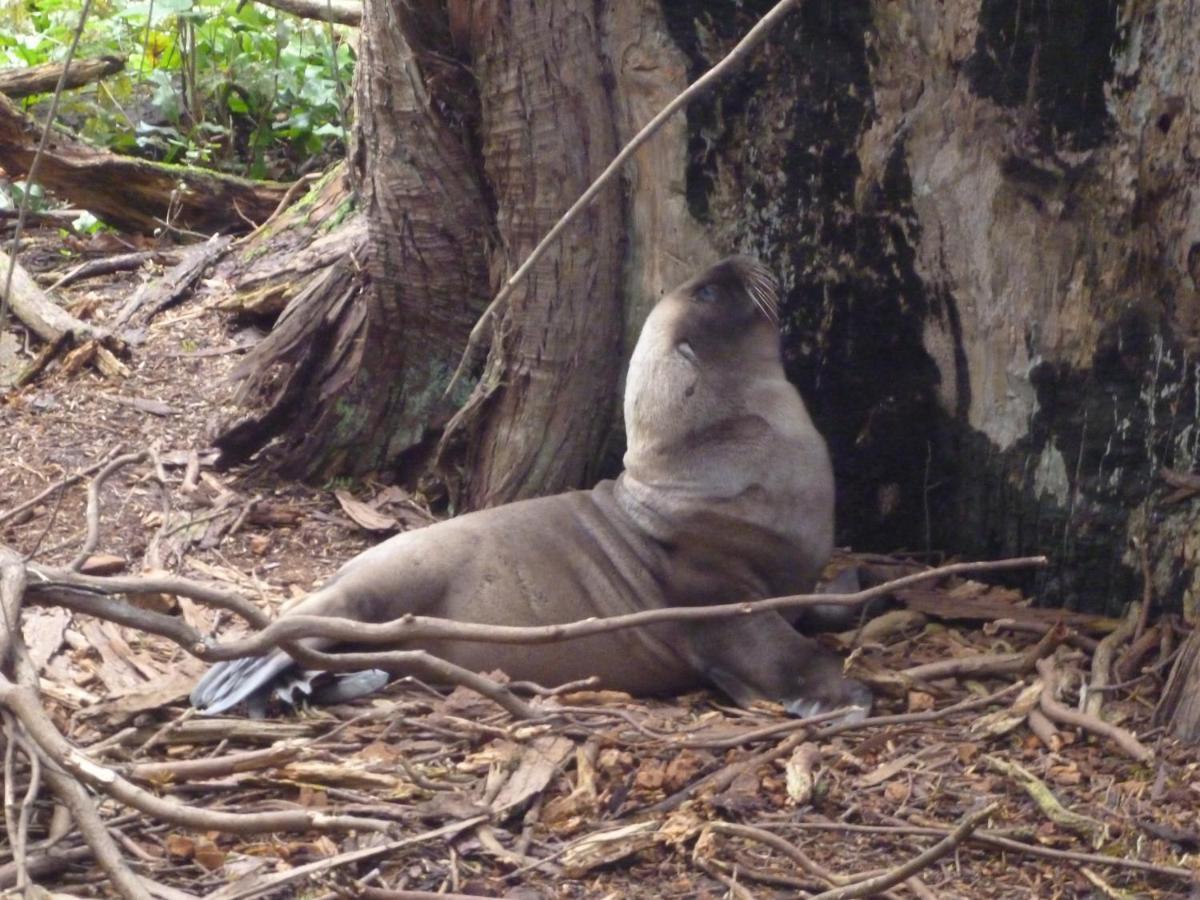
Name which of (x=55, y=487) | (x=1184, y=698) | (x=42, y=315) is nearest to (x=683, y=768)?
(x=1184, y=698)

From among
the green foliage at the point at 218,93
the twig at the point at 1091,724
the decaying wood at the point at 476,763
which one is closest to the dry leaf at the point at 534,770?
the decaying wood at the point at 476,763

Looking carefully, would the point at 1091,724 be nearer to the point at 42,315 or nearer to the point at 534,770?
the point at 534,770

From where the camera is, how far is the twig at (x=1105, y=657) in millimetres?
4668

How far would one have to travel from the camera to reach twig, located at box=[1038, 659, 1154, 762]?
4.36 meters

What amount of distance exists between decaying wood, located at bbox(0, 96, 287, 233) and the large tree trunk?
2935 millimetres

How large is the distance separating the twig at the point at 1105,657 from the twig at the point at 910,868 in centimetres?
120

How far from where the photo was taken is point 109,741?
163 inches

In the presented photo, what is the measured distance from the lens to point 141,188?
922 cm

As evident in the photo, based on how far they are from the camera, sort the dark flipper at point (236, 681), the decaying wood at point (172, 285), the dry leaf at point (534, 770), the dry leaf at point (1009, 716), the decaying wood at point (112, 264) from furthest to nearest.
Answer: the decaying wood at point (112, 264) → the decaying wood at point (172, 285) → the dark flipper at point (236, 681) → the dry leaf at point (1009, 716) → the dry leaf at point (534, 770)

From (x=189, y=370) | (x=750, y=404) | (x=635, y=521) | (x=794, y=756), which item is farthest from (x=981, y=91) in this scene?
(x=189, y=370)

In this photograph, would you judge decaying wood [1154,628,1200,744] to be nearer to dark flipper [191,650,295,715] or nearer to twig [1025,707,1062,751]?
twig [1025,707,1062,751]

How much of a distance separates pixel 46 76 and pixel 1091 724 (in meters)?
7.38

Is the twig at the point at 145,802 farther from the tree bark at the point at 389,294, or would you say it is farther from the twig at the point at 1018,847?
the tree bark at the point at 389,294

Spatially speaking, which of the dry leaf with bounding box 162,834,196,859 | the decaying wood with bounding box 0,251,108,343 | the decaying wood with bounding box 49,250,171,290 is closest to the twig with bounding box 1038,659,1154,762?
the dry leaf with bounding box 162,834,196,859
